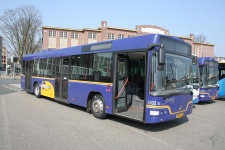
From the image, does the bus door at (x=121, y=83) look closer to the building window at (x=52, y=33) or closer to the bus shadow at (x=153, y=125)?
the bus shadow at (x=153, y=125)

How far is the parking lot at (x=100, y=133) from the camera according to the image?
5477 mm

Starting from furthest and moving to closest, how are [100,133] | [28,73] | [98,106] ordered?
[28,73]
[98,106]
[100,133]

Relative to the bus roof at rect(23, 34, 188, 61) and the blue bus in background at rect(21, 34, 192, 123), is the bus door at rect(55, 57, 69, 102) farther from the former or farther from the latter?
the bus roof at rect(23, 34, 188, 61)

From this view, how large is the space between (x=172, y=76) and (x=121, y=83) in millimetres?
1950

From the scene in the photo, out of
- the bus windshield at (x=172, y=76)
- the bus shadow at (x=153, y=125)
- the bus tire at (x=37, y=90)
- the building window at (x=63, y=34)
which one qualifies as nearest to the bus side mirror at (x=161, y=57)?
the bus windshield at (x=172, y=76)

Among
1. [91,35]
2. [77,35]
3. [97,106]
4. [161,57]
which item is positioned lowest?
[97,106]

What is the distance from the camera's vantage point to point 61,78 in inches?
435

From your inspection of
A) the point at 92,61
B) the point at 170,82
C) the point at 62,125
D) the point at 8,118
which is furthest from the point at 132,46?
the point at 8,118

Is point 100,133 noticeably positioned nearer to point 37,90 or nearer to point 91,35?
point 37,90

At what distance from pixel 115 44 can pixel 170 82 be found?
2.50m

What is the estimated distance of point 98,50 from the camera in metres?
8.70

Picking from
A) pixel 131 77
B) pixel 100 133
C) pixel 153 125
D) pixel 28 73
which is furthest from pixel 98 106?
pixel 28 73

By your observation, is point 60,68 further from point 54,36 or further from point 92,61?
point 54,36

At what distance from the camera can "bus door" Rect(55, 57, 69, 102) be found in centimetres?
1070
